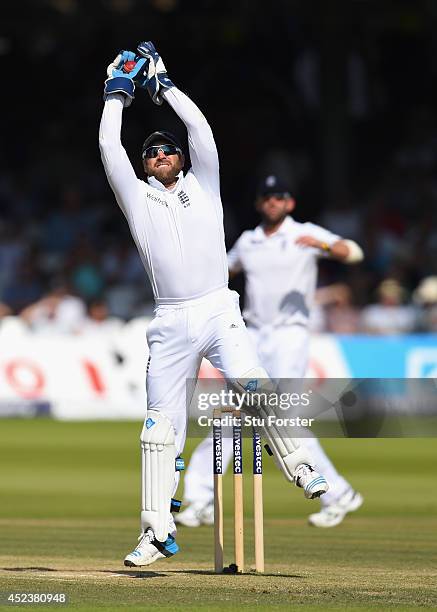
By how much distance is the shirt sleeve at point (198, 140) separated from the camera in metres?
7.25

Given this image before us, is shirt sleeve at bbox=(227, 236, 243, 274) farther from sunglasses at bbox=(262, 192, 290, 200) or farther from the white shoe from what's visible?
the white shoe

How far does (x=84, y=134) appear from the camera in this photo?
22.9 m

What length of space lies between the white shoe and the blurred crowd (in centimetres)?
1026

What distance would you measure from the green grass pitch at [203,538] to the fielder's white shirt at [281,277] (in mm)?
1359

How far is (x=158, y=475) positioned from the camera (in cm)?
712

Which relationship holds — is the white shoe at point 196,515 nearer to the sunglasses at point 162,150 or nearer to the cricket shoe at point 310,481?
the cricket shoe at point 310,481

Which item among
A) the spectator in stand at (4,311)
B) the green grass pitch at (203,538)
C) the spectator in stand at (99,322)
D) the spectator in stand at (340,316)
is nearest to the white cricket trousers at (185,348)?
the green grass pitch at (203,538)

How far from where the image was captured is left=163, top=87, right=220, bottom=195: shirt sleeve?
7.25 metres

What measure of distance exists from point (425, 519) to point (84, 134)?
1369 centimetres

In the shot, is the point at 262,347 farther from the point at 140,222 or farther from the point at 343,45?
the point at 343,45

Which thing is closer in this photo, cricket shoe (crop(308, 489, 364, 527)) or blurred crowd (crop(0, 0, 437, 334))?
cricket shoe (crop(308, 489, 364, 527))

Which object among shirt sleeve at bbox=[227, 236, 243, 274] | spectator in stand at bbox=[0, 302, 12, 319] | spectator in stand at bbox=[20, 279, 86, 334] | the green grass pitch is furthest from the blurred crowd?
shirt sleeve at bbox=[227, 236, 243, 274]

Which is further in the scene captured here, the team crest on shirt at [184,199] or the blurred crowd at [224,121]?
the blurred crowd at [224,121]

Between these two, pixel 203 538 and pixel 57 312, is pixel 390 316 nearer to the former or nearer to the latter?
pixel 57 312
